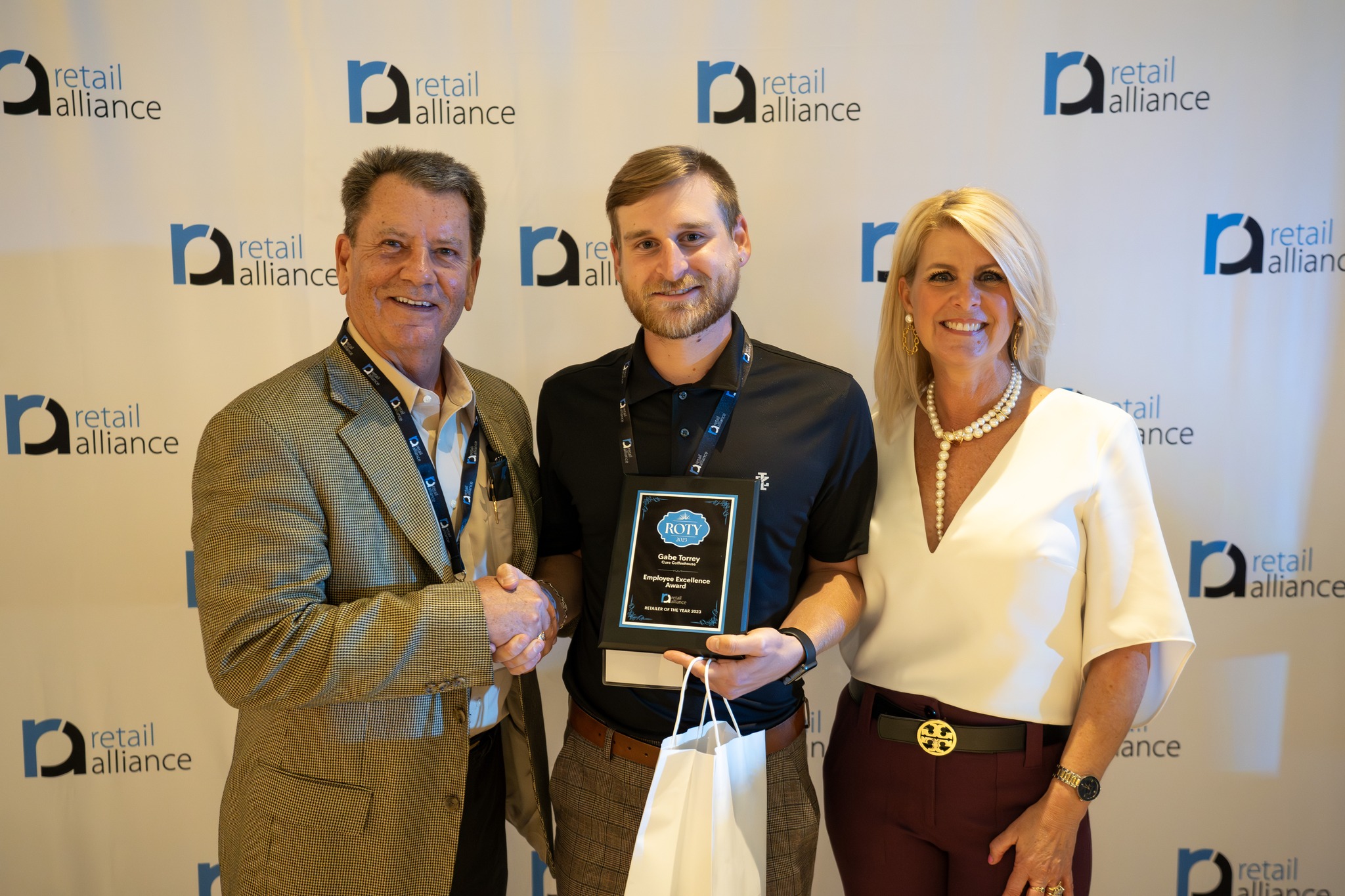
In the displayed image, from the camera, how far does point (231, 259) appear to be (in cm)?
299

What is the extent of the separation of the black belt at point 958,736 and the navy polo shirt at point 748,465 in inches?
11.9

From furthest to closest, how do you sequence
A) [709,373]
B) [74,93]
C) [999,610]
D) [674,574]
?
[74,93]
[709,373]
[999,610]
[674,574]

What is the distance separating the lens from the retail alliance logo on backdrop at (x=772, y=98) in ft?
9.70

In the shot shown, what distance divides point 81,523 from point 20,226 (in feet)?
3.41

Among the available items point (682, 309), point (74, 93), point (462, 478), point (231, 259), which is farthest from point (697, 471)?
point (74, 93)

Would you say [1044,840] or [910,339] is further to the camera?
[910,339]

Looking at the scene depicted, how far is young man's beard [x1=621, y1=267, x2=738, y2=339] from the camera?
2117 mm

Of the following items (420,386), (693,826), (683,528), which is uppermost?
(420,386)

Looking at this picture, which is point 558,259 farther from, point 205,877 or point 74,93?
point 205,877

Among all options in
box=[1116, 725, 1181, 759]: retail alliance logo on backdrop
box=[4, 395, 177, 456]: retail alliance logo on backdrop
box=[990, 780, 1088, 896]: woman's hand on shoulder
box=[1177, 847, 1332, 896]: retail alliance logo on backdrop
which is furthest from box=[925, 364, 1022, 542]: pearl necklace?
box=[4, 395, 177, 456]: retail alliance logo on backdrop

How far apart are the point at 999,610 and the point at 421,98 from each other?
8.03 feet

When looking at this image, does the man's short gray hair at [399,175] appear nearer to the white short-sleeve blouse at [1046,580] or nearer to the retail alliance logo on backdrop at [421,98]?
the retail alliance logo on backdrop at [421,98]

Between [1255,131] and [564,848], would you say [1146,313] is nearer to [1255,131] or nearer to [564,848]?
[1255,131]

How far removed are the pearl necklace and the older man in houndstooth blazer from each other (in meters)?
1.01
